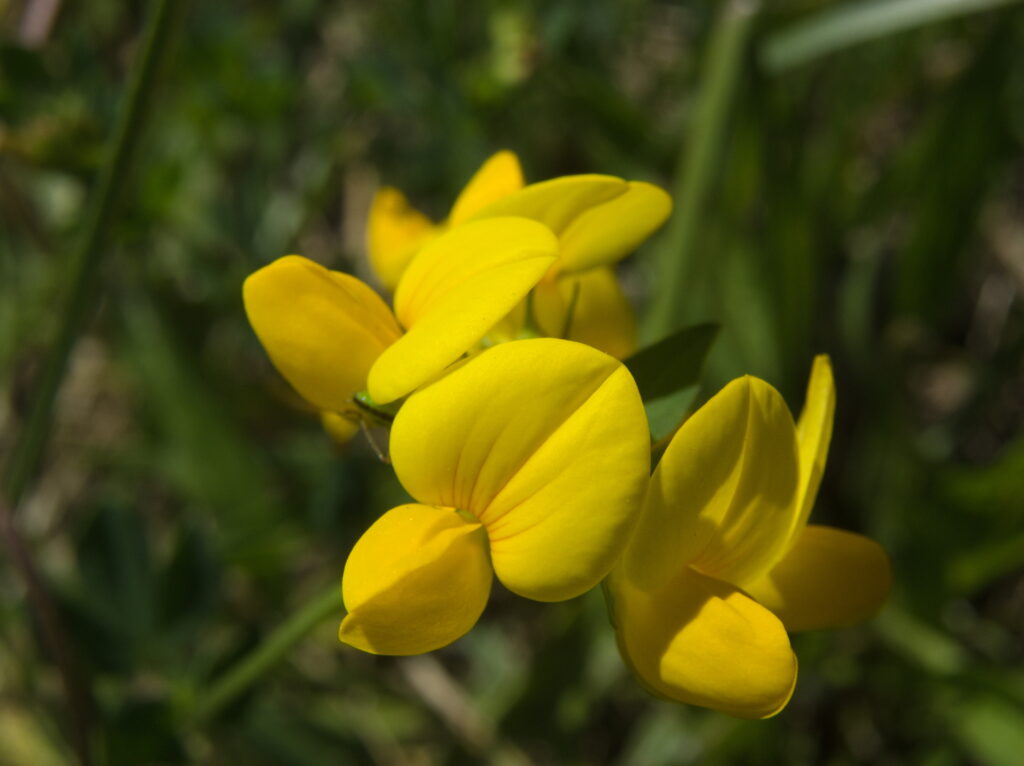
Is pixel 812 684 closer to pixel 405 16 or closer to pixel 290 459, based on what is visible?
pixel 290 459

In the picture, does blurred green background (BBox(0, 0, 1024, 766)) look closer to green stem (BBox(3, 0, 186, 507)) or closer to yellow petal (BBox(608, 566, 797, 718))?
green stem (BBox(3, 0, 186, 507))

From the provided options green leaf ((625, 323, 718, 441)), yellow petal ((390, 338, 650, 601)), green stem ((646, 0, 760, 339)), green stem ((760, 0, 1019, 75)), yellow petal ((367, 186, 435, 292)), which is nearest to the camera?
yellow petal ((390, 338, 650, 601))

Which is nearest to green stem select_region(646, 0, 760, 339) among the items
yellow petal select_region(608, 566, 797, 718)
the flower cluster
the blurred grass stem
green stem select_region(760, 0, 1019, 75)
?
green stem select_region(760, 0, 1019, 75)

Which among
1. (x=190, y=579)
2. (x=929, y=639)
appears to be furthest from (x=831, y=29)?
(x=190, y=579)

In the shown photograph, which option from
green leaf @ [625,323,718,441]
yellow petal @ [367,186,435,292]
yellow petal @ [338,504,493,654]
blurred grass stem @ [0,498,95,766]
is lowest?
blurred grass stem @ [0,498,95,766]

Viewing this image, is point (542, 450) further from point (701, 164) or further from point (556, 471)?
point (701, 164)

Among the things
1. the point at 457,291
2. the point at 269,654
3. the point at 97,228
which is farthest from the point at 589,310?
the point at 97,228

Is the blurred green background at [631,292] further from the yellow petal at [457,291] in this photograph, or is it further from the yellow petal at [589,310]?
the yellow petal at [457,291]
